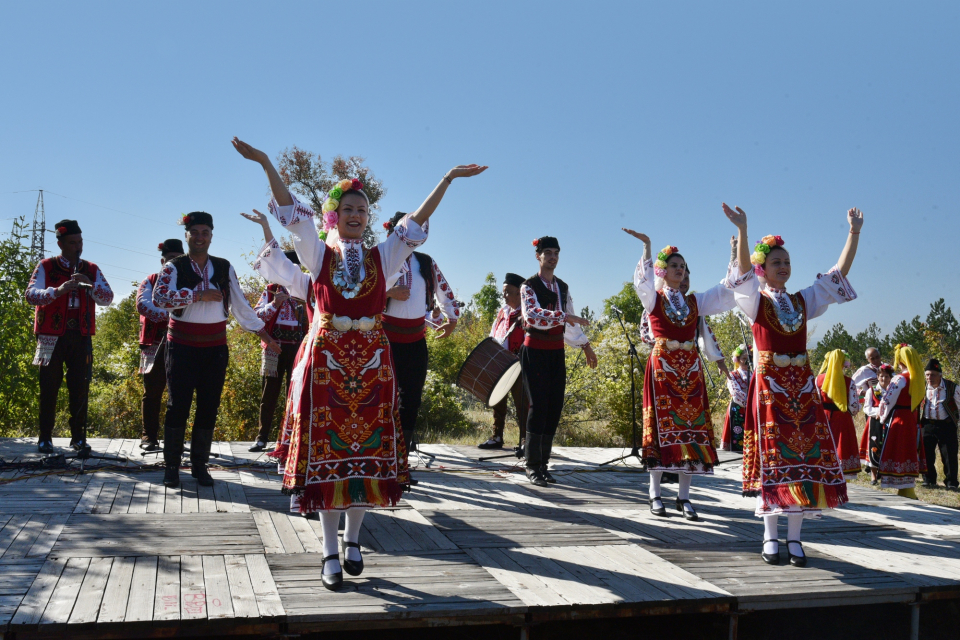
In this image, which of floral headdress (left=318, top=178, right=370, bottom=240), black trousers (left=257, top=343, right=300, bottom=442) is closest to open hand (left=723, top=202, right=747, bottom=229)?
floral headdress (left=318, top=178, right=370, bottom=240)

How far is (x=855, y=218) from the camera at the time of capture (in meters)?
4.18

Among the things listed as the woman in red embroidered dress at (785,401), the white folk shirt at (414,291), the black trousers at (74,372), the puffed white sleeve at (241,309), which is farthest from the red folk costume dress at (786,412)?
the black trousers at (74,372)

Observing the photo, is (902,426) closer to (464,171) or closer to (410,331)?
(410,331)

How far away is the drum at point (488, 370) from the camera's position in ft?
22.6

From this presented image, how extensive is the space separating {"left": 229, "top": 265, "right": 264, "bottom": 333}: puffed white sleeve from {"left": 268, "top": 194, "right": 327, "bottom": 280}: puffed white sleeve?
6.19ft

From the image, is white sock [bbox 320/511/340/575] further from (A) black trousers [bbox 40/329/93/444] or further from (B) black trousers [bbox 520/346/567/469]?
(A) black trousers [bbox 40/329/93/444]

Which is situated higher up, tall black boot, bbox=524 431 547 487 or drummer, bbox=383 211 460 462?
drummer, bbox=383 211 460 462

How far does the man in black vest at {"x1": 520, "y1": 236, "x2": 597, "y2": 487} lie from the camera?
5.79 meters

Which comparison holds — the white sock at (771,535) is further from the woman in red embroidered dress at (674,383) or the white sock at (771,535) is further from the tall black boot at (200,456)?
the tall black boot at (200,456)

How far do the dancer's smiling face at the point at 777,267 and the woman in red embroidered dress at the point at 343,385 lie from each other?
1.96 metres

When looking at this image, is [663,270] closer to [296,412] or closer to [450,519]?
[450,519]

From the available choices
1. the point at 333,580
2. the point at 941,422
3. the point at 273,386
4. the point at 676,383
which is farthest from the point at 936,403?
the point at 333,580

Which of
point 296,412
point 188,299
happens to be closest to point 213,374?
point 188,299

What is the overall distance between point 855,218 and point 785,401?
1.11 m
